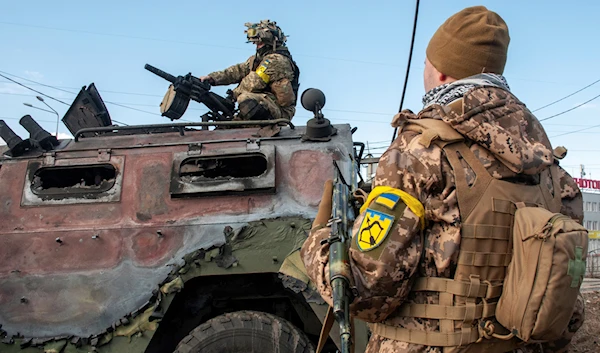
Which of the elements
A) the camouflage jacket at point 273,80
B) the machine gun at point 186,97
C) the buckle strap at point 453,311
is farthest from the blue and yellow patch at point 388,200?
the machine gun at point 186,97

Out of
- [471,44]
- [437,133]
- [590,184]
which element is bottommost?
[437,133]

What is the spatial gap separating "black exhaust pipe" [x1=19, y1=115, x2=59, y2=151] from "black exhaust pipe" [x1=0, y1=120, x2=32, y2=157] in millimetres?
85

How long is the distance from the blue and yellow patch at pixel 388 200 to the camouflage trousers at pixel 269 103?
3.31 meters

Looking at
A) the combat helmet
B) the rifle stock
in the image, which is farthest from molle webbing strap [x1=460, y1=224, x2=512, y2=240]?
the combat helmet

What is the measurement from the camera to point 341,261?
1.79 metres

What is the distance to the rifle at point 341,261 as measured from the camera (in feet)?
5.58

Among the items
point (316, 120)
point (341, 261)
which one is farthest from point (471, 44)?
point (316, 120)

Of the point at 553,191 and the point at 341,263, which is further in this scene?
the point at 553,191

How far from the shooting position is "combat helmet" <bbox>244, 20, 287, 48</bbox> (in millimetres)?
5703

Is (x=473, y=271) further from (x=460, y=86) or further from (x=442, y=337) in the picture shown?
(x=460, y=86)

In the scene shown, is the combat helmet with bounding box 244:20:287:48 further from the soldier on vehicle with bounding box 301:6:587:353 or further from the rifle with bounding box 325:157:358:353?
the soldier on vehicle with bounding box 301:6:587:353

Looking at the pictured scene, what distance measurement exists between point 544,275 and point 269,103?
152 inches

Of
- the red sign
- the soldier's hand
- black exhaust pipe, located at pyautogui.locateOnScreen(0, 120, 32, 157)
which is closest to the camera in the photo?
black exhaust pipe, located at pyautogui.locateOnScreen(0, 120, 32, 157)

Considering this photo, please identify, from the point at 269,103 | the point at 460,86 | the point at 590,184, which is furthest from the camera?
the point at 590,184
